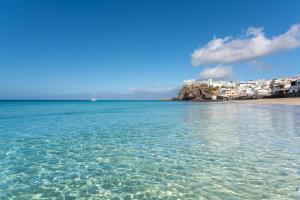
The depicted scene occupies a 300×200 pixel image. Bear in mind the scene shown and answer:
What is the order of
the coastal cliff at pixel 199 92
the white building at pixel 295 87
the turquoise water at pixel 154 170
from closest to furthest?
1. the turquoise water at pixel 154 170
2. the white building at pixel 295 87
3. the coastal cliff at pixel 199 92

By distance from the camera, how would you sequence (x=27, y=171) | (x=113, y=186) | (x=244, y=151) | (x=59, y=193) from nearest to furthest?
(x=59, y=193) < (x=113, y=186) < (x=27, y=171) < (x=244, y=151)

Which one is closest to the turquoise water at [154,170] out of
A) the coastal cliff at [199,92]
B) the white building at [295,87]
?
the white building at [295,87]

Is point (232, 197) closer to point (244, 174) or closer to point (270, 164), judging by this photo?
point (244, 174)

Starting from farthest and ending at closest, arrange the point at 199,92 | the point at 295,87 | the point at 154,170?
the point at 199,92, the point at 295,87, the point at 154,170

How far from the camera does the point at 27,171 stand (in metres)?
8.52

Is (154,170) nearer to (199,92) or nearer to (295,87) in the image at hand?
(295,87)

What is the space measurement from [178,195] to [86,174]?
345 centimetres

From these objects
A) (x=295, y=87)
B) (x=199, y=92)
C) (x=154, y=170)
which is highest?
(x=199, y=92)

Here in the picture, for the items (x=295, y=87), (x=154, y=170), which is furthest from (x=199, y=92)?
(x=154, y=170)

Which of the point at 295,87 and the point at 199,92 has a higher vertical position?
the point at 199,92

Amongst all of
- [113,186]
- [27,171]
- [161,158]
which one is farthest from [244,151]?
[27,171]

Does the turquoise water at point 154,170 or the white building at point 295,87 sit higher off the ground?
the white building at point 295,87

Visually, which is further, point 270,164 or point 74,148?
point 74,148

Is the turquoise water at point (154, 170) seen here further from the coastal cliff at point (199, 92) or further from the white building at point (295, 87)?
the coastal cliff at point (199, 92)
